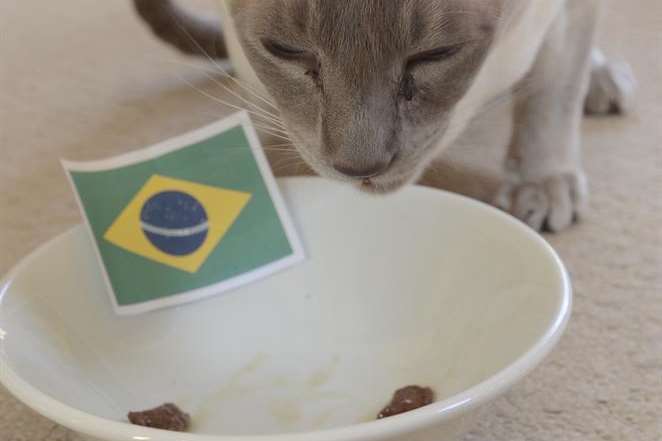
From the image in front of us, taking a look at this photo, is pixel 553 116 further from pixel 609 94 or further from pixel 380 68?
pixel 380 68

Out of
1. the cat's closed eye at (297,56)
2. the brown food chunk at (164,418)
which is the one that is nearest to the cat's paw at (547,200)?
the cat's closed eye at (297,56)

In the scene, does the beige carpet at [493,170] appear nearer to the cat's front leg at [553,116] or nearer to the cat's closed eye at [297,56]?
the cat's front leg at [553,116]

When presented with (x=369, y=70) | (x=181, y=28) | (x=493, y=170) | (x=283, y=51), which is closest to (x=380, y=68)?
(x=369, y=70)

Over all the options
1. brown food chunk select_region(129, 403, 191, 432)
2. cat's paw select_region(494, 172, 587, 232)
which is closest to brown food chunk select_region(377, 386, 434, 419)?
brown food chunk select_region(129, 403, 191, 432)

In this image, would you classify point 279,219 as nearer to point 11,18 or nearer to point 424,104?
point 424,104

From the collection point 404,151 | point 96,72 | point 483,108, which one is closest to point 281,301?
point 404,151
